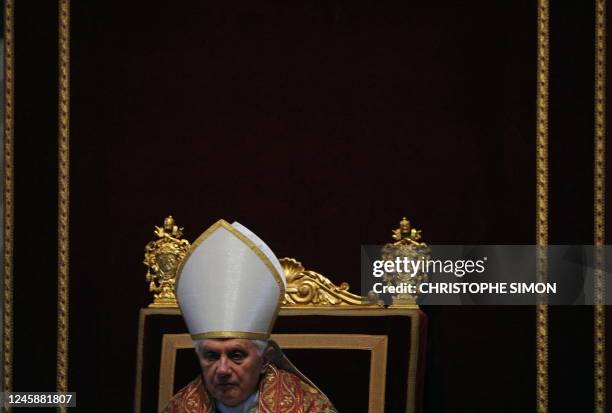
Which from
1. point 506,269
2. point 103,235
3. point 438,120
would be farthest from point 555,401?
point 103,235

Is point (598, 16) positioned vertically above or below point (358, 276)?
above

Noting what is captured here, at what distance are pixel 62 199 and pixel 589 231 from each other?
1.53 m

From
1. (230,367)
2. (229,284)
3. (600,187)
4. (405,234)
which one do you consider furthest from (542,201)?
(230,367)

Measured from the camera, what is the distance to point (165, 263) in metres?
4.68

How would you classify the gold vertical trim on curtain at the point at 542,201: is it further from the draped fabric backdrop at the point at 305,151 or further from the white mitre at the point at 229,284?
the white mitre at the point at 229,284

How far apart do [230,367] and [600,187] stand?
132 cm

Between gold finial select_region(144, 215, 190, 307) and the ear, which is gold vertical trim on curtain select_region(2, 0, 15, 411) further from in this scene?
the ear

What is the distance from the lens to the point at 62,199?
4.90 m

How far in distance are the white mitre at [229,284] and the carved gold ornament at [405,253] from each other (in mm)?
510

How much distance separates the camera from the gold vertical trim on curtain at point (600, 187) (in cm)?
480

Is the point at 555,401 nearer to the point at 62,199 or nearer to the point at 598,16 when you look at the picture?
the point at 598,16

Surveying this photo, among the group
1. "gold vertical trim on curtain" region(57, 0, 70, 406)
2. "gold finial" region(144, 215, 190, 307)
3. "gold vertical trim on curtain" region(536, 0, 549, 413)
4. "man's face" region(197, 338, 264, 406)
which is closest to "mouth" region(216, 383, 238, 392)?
"man's face" region(197, 338, 264, 406)

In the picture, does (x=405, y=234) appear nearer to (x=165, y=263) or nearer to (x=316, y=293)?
(x=316, y=293)

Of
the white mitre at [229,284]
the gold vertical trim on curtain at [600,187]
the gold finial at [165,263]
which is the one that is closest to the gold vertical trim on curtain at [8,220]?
the gold finial at [165,263]
